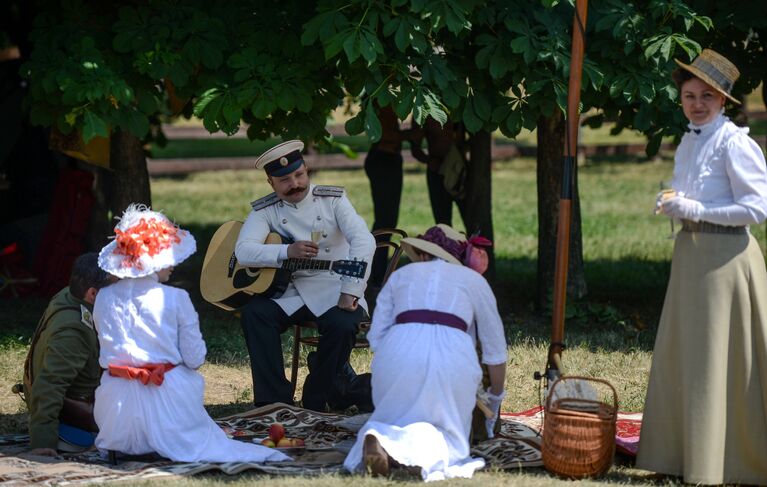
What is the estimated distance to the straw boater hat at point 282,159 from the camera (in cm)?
635

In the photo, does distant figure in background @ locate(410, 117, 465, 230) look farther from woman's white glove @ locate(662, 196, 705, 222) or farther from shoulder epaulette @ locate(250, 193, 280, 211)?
woman's white glove @ locate(662, 196, 705, 222)

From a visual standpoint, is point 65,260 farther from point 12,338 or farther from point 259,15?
point 259,15

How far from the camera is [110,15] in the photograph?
328 inches

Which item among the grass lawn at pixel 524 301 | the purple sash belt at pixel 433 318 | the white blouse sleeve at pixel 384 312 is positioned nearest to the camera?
the purple sash belt at pixel 433 318

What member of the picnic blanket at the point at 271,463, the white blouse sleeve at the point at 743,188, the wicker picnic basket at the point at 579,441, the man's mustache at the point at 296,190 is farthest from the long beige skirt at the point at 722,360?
the man's mustache at the point at 296,190

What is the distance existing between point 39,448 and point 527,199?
42.9 feet

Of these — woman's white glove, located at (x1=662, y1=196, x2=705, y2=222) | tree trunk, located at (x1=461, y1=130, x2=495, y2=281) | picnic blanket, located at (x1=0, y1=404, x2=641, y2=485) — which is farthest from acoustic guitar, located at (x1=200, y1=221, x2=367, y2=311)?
tree trunk, located at (x1=461, y1=130, x2=495, y2=281)

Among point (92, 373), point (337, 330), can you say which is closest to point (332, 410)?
point (337, 330)

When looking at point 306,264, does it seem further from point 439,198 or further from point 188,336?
point 439,198

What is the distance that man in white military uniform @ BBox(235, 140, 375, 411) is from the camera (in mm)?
6395

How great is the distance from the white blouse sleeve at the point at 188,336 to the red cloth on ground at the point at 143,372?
127 millimetres

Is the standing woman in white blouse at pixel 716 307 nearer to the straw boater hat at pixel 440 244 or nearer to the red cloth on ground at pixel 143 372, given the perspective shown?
the straw boater hat at pixel 440 244

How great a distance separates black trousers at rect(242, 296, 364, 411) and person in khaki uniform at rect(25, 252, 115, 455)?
90 cm

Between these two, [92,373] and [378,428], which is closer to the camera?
[378,428]
